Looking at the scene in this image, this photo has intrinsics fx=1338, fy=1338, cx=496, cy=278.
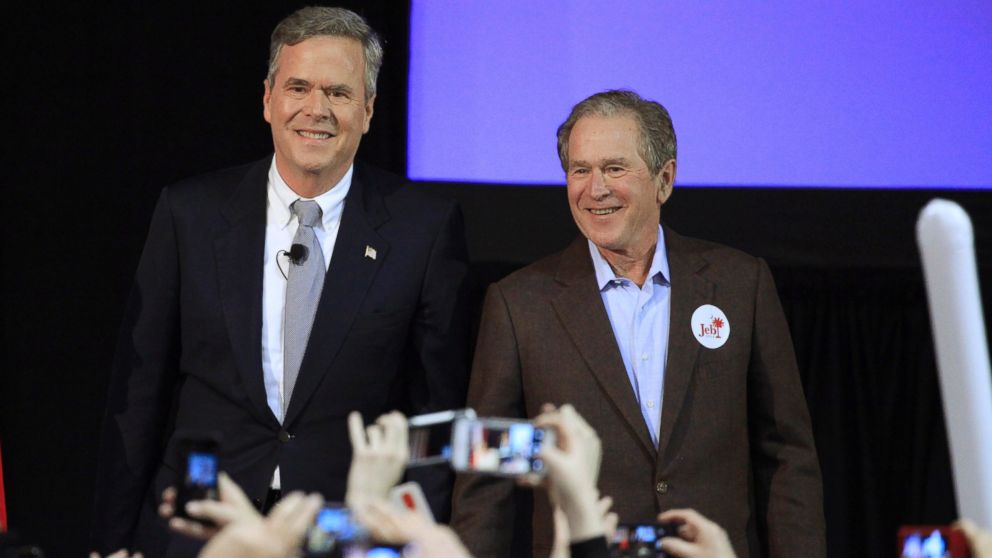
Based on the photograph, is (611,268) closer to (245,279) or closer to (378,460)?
(245,279)

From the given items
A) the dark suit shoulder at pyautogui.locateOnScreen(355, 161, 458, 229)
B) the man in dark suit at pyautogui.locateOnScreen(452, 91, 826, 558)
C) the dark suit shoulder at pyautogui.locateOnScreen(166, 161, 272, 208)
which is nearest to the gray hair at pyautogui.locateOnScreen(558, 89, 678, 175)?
the man in dark suit at pyautogui.locateOnScreen(452, 91, 826, 558)

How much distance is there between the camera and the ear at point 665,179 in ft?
11.0

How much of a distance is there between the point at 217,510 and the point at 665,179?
1.93m

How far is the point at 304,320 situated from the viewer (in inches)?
123

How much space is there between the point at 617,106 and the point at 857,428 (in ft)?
5.11

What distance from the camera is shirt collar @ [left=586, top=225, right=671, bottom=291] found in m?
3.28

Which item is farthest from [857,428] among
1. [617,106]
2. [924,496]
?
[617,106]

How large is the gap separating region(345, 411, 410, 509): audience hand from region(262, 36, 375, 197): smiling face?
1.37 metres

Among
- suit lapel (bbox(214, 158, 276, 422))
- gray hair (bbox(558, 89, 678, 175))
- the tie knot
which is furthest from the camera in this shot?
gray hair (bbox(558, 89, 678, 175))

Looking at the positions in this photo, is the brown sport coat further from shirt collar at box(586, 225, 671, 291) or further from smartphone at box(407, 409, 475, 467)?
smartphone at box(407, 409, 475, 467)

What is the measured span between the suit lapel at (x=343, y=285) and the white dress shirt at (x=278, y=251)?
0.12 feet

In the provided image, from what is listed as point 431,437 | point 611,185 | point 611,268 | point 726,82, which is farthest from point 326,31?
point 726,82

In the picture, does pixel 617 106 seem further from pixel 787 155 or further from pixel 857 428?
pixel 857 428

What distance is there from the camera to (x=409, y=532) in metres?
1.66
